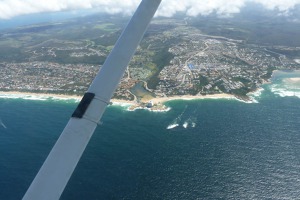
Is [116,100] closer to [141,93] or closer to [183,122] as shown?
[141,93]

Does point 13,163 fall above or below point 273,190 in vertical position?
below

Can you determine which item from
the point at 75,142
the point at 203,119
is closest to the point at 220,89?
the point at 203,119

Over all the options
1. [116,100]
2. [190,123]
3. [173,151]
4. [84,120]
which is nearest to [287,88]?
[190,123]

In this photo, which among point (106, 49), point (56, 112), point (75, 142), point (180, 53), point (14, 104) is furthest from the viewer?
point (106, 49)

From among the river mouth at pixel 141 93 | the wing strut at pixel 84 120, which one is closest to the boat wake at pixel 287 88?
the river mouth at pixel 141 93

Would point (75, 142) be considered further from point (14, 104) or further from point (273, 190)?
point (14, 104)

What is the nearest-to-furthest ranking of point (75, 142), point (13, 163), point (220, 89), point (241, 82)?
point (75, 142) < point (13, 163) < point (220, 89) < point (241, 82)
